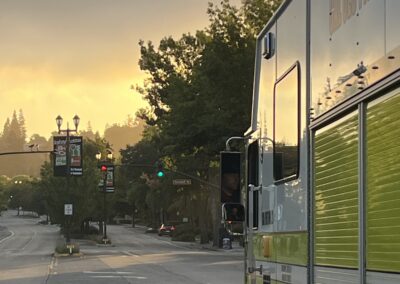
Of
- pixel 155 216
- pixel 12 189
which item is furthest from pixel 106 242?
pixel 12 189

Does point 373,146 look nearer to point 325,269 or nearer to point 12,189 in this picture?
point 325,269

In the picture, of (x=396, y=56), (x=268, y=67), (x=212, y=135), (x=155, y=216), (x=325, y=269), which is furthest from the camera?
(x=155, y=216)

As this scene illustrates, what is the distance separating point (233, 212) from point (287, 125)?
5.37 feet

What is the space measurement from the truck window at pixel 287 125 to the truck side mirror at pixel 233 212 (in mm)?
1257

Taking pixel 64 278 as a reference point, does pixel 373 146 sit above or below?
above

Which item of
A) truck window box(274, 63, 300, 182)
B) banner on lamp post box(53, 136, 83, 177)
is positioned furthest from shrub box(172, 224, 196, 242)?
truck window box(274, 63, 300, 182)

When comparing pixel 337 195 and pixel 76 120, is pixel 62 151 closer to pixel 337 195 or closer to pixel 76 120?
pixel 76 120

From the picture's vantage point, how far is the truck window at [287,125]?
14.3ft

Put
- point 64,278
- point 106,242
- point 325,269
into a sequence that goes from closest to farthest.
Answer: point 325,269 < point 64,278 < point 106,242

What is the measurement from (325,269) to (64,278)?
22029 mm

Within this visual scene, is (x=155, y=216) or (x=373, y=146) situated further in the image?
(x=155, y=216)

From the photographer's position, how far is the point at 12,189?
180 m

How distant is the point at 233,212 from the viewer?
20.0 feet

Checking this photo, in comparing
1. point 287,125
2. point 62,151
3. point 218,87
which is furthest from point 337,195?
point 62,151
